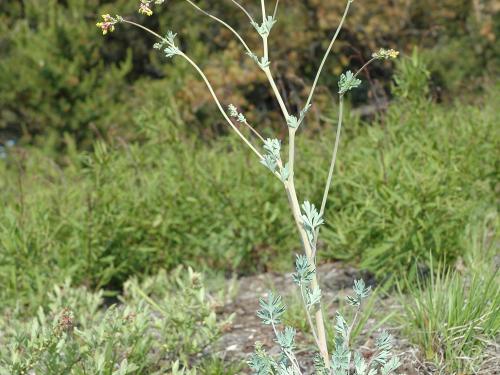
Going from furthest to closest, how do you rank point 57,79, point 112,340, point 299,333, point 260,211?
point 57,79 → point 260,211 → point 299,333 → point 112,340

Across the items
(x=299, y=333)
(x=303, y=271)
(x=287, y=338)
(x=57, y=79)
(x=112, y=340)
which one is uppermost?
(x=303, y=271)

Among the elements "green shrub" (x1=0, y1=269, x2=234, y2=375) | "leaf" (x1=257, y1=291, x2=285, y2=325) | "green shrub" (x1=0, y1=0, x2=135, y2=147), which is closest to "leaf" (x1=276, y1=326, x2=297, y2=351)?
"leaf" (x1=257, y1=291, x2=285, y2=325)

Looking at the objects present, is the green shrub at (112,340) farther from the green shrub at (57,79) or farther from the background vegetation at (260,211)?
the green shrub at (57,79)

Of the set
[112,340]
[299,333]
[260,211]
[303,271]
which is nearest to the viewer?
[303,271]

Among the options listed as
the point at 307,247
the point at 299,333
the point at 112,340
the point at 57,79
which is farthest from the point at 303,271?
the point at 57,79

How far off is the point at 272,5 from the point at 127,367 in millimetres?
9988

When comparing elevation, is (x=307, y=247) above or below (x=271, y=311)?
above

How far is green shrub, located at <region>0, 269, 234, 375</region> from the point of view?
3.42 meters

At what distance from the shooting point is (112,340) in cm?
351

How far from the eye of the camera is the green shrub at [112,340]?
3.42 m

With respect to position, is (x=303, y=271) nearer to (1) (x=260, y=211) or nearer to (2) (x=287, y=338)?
(2) (x=287, y=338)

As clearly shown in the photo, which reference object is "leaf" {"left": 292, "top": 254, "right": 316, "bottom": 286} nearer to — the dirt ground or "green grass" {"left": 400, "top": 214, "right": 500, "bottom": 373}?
the dirt ground

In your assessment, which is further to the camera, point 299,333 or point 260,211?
point 260,211

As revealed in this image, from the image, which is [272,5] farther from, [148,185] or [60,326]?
[60,326]
